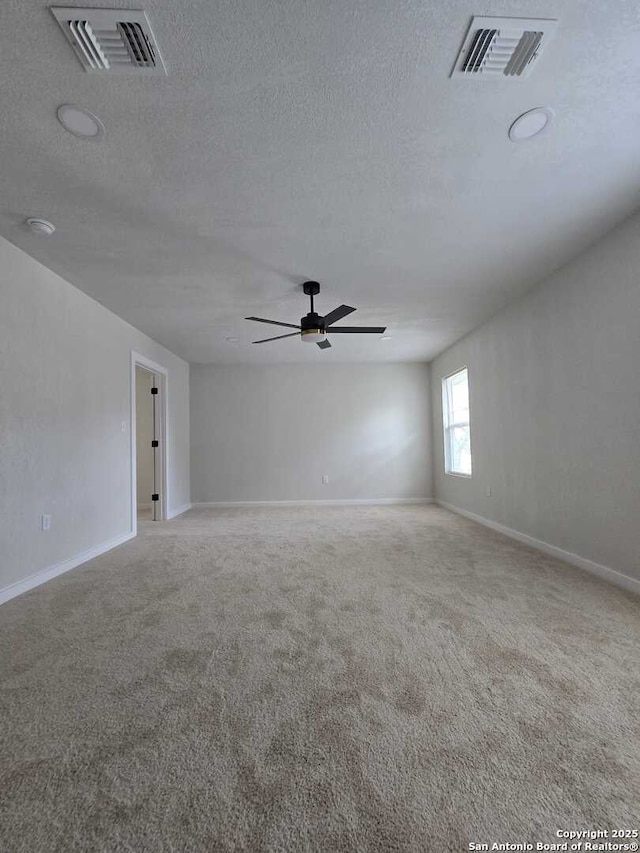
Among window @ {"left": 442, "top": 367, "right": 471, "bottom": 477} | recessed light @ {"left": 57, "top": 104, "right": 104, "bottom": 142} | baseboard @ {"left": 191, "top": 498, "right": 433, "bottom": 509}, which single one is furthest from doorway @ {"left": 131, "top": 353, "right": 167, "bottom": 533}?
window @ {"left": 442, "top": 367, "right": 471, "bottom": 477}

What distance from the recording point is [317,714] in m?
1.46

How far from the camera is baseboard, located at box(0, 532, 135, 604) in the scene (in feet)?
8.83

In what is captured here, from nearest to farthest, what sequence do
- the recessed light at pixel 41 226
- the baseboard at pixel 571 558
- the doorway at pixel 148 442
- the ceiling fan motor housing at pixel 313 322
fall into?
the recessed light at pixel 41 226 → the baseboard at pixel 571 558 → the ceiling fan motor housing at pixel 313 322 → the doorway at pixel 148 442

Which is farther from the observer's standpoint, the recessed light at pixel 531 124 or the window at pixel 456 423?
the window at pixel 456 423

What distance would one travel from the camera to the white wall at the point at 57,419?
2.78 meters

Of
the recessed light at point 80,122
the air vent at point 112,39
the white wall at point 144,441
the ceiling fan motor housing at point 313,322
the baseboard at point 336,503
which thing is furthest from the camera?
the white wall at point 144,441

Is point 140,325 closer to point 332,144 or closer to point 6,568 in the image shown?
point 6,568

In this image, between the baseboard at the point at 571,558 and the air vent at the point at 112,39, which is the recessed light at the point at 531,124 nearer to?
the air vent at the point at 112,39

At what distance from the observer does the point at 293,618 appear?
228 centimetres

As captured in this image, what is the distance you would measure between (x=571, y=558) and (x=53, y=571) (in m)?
4.08

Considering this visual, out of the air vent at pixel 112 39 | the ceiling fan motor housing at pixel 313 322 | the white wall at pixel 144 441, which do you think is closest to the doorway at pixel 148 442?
the white wall at pixel 144 441

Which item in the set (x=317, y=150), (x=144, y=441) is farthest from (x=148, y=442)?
(x=317, y=150)

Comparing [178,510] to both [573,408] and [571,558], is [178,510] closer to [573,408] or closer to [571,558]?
[571,558]

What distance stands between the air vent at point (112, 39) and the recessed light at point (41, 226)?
1.30 meters
